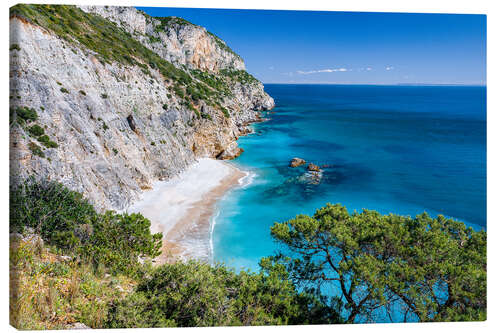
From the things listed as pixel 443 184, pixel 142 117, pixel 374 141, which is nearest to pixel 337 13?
pixel 443 184

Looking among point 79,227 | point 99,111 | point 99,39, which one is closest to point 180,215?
point 79,227

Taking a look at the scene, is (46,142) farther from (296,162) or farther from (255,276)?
(296,162)

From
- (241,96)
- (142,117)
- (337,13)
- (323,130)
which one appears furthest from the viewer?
(241,96)

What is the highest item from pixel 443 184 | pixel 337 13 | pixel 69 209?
pixel 337 13

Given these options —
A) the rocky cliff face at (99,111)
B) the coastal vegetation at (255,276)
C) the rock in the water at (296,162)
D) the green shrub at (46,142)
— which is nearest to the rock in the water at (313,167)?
the rock in the water at (296,162)

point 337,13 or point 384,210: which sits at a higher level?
point 337,13

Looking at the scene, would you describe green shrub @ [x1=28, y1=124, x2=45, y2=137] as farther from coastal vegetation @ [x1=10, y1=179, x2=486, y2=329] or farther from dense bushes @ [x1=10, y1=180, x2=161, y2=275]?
coastal vegetation @ [x1=10, y1=179, x2=486, y2=329]

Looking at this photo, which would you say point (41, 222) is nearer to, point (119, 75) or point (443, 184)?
point (443, 184)
